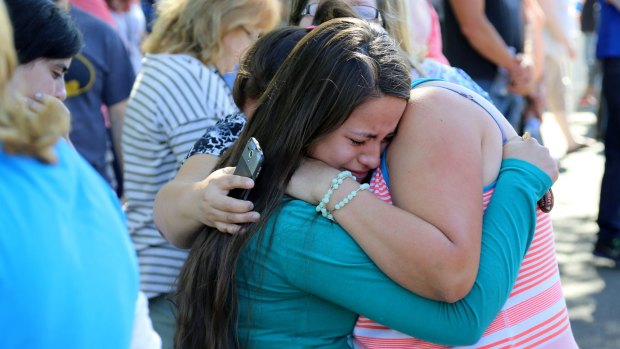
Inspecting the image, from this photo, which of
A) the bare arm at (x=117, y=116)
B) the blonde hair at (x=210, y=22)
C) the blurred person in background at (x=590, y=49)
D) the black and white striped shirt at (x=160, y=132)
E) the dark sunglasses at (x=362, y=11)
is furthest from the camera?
the blurred person in background at (x=590, y=49)

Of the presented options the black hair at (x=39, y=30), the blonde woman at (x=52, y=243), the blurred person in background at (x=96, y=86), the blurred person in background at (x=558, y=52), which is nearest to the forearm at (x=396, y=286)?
the blonde woman at (x=52, y=243)

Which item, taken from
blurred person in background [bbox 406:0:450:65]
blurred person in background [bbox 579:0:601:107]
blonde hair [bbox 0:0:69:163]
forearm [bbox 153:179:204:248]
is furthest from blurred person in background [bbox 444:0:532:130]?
blurred person in background [bbox 579:0:601:107]

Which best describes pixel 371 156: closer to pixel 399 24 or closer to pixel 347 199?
pixel 347 199

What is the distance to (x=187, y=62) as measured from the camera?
307 cm

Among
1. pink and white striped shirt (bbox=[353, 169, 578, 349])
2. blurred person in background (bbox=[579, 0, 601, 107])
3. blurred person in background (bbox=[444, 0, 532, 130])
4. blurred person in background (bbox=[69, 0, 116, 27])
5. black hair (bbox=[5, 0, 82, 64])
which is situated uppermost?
black hair (bbox=[5, 0, 82, 64])

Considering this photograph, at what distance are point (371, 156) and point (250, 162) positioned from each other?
0.26m

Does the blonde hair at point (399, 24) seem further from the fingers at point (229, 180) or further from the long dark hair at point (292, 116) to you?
the fingers at point (229, 180)

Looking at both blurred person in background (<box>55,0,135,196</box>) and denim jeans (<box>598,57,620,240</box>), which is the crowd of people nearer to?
blurred person in background (<box>55,0,135,196</box>)

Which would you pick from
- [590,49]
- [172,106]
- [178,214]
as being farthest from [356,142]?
[590,49]

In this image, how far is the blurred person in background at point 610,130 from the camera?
5.16m

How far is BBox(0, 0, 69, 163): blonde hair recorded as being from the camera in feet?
3.95

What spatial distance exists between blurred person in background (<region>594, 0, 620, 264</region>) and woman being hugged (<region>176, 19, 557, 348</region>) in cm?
357

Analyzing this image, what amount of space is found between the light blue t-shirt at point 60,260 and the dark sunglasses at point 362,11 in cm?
136

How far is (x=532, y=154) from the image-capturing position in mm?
1865
